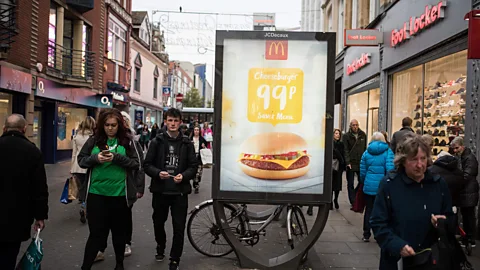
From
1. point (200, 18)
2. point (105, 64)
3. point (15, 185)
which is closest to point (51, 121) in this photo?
point (105, 64)

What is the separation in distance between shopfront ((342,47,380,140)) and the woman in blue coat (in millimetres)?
6981

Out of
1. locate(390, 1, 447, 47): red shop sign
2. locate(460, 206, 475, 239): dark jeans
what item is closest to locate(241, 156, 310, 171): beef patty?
locate(460, 206, 475, 239): dark jeans

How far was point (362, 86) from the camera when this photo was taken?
585 inches

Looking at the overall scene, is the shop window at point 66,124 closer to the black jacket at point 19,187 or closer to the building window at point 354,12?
the building window at point 354,12

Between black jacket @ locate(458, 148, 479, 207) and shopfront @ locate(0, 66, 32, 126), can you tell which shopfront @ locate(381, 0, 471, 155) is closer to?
black jacket @ locate(458, 148, 479, 207)

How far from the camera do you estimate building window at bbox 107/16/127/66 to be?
70.5 feet

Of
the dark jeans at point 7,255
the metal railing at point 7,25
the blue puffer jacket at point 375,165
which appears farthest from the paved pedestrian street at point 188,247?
the metal railing at point 7,25

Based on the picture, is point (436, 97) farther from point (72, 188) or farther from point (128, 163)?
point (72, 188)

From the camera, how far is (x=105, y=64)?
67.3ft

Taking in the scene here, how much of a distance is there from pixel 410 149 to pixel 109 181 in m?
2.94

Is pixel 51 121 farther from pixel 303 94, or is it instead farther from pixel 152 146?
pixel 303 94

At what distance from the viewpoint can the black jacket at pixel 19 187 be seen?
3371mm

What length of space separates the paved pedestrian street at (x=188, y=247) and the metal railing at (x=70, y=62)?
348 inches

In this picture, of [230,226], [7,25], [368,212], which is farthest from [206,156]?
[7,25]
